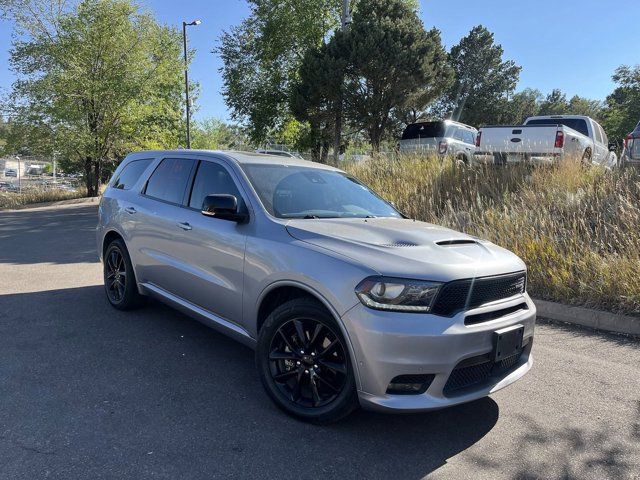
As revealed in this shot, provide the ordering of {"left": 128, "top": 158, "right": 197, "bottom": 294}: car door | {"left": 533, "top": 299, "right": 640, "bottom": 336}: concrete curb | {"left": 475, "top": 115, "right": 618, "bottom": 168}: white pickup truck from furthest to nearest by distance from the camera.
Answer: {"left": 475, "top": 115, "right": 618, "bottom": 168}: white pickup truck < {"left": 533, "top": 299, "right": 640, "bottom": 336}: concrete curb < {"left": 128, "top": 158, "right": 197, "bottom": 294}: car door

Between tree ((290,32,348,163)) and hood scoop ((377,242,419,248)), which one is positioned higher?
tree ((290,32,348,163))

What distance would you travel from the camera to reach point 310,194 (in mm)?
4109

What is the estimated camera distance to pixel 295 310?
312cm

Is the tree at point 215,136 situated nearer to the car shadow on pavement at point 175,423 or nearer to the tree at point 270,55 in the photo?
the tree at point 270,55

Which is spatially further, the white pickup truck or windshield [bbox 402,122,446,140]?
windshield [bbox 402,122,446,140]

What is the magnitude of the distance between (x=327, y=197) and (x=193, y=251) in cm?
123

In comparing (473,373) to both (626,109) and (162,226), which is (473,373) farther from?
(626,109)

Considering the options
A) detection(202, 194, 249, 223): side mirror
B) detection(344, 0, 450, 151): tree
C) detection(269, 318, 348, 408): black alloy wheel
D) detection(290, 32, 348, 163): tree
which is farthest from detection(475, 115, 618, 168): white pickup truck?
detection(344, 0, 450, 151): tree

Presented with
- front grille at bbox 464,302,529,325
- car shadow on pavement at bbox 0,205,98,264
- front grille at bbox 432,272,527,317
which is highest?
front grille at bbox 432,272,527,317

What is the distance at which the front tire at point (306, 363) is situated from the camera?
2975mm

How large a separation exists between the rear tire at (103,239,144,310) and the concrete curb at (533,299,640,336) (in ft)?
15.4

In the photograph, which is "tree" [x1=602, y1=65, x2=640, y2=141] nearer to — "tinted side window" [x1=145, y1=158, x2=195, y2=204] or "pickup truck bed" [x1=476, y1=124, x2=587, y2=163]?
"pickup truck bed" [x1=476, y1=124, x2=587, y2=163]

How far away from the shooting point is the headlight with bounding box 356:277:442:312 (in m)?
2.79

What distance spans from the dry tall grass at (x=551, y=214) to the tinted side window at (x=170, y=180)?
447 centimetres
